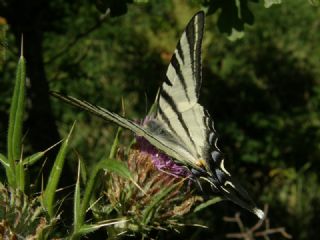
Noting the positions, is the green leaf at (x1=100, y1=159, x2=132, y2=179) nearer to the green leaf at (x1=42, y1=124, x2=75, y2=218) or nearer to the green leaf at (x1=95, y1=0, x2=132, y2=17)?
the green leaf at (x1=42, y1=124, x2=75, y2=218)

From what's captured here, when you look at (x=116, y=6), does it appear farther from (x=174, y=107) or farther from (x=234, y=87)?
(x=234, y=87)

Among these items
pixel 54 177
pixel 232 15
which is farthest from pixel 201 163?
pixel 232 15

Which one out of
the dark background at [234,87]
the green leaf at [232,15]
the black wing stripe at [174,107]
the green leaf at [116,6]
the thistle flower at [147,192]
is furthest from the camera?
the dark background at [234,87]

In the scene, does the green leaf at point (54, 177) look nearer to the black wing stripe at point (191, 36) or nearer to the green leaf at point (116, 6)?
the black wing stripe at point (191, 36)

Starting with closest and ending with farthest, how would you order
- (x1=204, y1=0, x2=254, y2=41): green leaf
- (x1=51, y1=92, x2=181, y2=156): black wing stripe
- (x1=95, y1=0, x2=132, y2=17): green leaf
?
(x1=51, y1=92, x2=181, y2=156): black wing stripe → (x1=95, y1=0, x2=132, y2=17): green leaf → (x1=204, y1=0, x2=254, y2=41): green leaf

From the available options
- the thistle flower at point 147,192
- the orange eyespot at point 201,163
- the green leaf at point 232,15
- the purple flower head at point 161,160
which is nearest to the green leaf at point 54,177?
the thistle flower at point 147,192

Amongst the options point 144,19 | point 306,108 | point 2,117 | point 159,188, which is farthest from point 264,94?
point 159,188

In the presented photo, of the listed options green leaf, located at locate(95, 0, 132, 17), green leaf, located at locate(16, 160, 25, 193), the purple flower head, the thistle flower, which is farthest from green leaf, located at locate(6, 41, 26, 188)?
green leaf, located at locate(95, 0, 132, 17)
